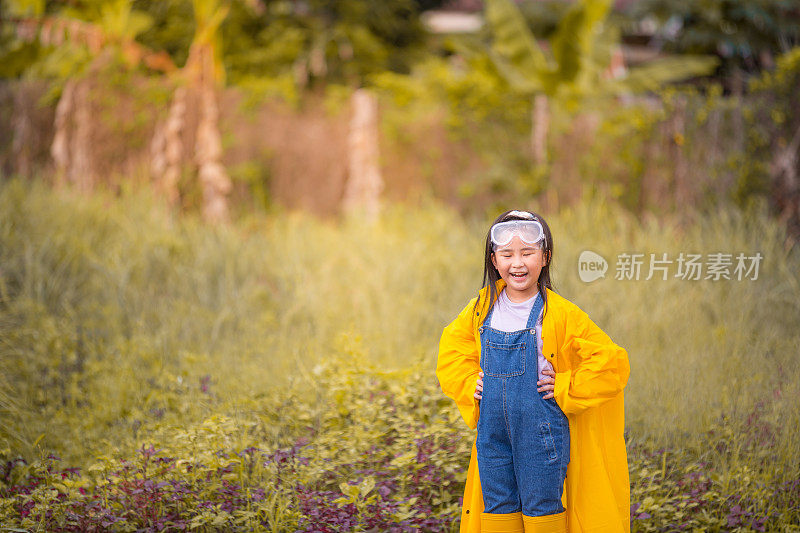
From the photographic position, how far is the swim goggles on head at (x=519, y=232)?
2475 mm

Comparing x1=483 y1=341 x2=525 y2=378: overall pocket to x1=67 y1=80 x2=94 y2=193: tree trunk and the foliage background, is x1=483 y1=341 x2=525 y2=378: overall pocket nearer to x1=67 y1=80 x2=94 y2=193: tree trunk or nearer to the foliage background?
the foliage background

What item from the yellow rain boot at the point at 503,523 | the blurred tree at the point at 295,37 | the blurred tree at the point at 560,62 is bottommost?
the yellow rain boot at the point at 503,523

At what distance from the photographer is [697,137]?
7043 millimetres

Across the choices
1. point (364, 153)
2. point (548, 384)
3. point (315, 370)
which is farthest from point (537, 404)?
point (364, 153)

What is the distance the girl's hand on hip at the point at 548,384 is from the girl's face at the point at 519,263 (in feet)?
0.98

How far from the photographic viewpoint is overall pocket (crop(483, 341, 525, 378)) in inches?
94.2

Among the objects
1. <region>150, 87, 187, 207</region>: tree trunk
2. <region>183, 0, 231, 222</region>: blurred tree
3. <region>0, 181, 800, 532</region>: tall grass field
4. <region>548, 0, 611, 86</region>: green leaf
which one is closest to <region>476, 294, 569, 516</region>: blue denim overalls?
<region>0, 181, 800, 532</region>: tall grass field

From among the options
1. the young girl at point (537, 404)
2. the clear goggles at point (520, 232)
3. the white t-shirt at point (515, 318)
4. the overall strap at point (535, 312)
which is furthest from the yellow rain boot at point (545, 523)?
the clear goggles at point (520, 232)

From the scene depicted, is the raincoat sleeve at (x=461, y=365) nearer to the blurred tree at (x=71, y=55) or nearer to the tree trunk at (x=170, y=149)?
the tree trunk at (x=170, y=149)

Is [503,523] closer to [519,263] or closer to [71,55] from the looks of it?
[519,263]

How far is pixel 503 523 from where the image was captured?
2445mm

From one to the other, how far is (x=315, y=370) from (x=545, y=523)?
1791 millimetres

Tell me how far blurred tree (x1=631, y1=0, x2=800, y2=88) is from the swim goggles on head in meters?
9.76

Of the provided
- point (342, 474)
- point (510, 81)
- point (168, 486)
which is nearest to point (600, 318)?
point (342, 474)
